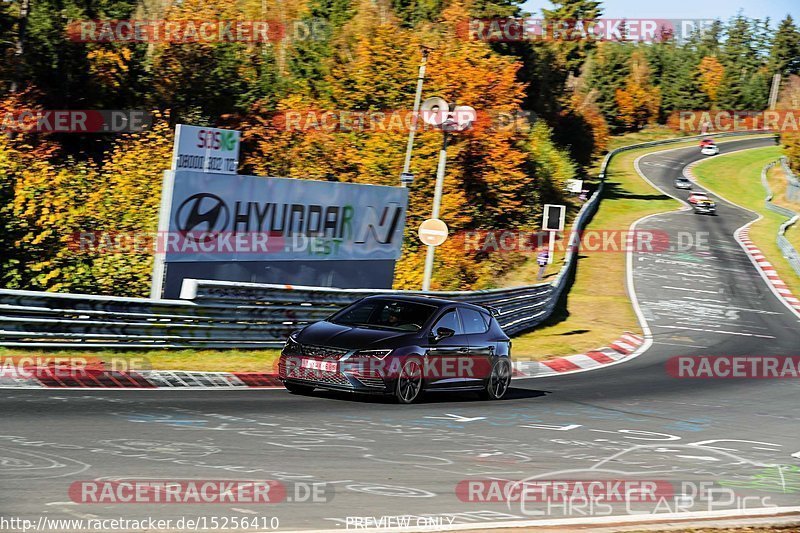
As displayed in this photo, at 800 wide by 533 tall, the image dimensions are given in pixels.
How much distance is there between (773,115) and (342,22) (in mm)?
77783

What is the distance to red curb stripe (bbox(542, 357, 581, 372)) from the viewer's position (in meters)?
21.5

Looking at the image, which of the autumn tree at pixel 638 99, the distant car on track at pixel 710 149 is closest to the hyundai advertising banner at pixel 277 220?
the distant car on track at pixel 710 149

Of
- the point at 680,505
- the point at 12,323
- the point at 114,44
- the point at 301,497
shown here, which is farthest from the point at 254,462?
the point at 114,44

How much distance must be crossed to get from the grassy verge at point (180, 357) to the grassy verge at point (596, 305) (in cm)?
741

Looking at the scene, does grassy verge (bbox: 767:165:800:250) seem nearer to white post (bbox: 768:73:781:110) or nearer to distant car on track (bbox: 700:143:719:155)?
distant car on track (bbox: 700:143:719:155)

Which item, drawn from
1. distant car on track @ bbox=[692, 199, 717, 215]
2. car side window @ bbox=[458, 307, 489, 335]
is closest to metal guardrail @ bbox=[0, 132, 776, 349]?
car side window @ bbox=[458, 307, 489, 335]

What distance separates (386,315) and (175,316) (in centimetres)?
384

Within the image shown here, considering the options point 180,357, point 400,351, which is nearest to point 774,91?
point 180,357

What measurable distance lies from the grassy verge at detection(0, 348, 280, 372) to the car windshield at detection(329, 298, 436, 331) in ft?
7.12

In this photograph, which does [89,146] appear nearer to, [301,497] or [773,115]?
[301,497]

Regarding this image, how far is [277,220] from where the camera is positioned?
19.2 m

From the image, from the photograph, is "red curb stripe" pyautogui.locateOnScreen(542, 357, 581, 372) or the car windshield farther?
"red curb stripe" pyautogui.locateOnScreen(542, 357, 581, 372)

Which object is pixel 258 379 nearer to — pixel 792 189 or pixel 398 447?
pixel 398 447

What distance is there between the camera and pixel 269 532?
6.36 m
